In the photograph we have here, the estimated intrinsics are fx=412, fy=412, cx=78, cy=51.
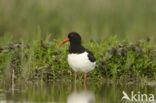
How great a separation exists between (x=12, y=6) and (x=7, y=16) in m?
0.61

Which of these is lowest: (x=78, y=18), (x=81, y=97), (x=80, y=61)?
(x=81, y=97)

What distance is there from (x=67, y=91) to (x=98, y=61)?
2104 mm

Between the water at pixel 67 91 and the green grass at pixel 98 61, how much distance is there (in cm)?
48

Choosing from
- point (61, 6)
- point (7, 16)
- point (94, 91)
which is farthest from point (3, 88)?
point (61, 6)

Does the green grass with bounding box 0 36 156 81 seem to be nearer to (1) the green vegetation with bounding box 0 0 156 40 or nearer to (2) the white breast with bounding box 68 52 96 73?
(2) the white breast with bounding box 68 52 96 73

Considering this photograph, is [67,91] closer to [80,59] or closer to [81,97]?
[81,97]

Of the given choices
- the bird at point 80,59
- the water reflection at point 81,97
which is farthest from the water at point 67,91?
the bird at point 80,59

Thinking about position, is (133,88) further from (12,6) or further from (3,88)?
(12,6)

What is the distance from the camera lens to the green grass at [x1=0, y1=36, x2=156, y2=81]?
979cm

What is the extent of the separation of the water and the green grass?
0.48 metres

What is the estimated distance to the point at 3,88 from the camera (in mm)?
8203

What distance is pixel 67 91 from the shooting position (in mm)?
8117

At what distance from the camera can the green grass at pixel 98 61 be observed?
32.1 feet

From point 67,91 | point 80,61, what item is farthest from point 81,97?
point 80,61
